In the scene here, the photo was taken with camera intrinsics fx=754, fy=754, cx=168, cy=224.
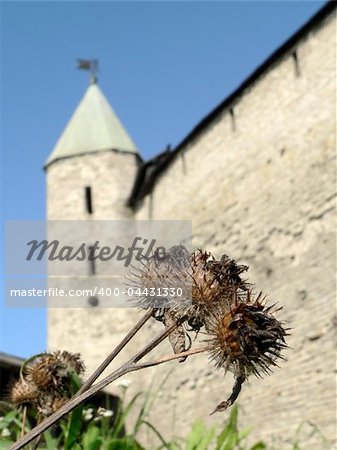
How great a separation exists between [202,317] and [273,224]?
6972 mm

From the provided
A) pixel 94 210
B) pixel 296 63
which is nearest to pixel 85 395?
pixel 296 63

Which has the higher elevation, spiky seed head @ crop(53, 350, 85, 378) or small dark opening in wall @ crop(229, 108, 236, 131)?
small dark opening in wall @ crop(229, 108, 236, 131)

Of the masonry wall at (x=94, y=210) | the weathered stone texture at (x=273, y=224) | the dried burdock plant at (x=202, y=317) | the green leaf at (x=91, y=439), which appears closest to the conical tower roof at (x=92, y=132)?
the masonry wall at (x=94, y=210)

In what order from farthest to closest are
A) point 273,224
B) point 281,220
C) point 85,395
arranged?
point 273,224 → point 281,220 → point 85,395

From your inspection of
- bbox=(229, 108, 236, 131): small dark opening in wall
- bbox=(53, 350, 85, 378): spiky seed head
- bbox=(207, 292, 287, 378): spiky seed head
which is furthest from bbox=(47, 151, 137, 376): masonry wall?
bbox=(207, 292, 287, 378): spiky seed head

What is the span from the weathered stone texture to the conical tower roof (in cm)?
173

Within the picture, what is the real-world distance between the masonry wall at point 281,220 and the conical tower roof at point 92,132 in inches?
98.5

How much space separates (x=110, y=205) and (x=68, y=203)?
0.73m

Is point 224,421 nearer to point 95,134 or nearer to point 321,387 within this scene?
point 321,387

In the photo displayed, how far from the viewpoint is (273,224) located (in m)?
8.21

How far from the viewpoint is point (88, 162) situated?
12.3 meters

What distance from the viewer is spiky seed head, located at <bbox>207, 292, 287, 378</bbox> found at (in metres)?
1.26

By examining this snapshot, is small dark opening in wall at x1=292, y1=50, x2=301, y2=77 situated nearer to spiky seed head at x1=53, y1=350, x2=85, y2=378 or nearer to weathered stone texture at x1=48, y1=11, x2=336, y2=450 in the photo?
weathered stone texture at x1=48, y1=11, x2=336, y2=450

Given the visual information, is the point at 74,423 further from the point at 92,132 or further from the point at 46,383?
the point at 92,132
